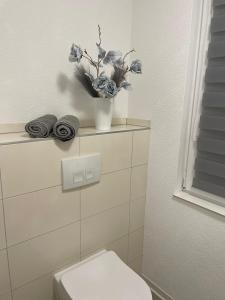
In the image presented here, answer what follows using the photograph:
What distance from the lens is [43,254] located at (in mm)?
1172

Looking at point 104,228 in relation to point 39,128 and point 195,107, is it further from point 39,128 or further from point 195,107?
point 195,107

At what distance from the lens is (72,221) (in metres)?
1.24

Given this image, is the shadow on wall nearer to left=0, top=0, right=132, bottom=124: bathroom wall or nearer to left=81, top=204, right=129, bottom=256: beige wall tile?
left=0, top=0, right=132, bottom=124: bathroom wall

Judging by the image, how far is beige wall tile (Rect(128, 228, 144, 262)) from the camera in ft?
5.28

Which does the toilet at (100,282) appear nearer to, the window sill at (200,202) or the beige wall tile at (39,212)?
the beige wall tile at (39,212)

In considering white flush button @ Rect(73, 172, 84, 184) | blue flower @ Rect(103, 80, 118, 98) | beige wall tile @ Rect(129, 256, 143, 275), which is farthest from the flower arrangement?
beige wall tile @ Rect(129, 256, 143, 275)

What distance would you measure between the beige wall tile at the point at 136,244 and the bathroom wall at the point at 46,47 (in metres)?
0.88

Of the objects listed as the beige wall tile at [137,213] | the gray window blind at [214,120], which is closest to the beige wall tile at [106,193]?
the beige wall tile at [137,213]

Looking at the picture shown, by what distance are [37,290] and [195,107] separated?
4.27 feet

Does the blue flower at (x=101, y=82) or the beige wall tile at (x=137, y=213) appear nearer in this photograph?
the blue flower at (x=101, y=82)

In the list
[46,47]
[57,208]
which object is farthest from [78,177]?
[46,47]

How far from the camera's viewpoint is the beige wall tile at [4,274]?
1.04 meters

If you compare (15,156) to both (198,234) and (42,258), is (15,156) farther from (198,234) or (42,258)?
(198,234)

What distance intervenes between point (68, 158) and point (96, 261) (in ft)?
2.04
